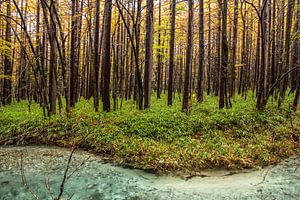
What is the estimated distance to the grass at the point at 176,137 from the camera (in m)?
5.61

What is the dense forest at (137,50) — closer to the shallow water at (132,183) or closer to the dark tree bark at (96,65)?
the dark tree bark at (96,65)

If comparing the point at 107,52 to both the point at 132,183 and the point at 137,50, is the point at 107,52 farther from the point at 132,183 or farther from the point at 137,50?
the point at 132,183

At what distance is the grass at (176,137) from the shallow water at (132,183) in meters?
0.46

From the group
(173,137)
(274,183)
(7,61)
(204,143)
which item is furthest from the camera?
(7,61)

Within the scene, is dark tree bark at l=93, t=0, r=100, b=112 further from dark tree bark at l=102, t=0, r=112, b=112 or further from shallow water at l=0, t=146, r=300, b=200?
shallow water at l=0, t=146, r=300, b=200

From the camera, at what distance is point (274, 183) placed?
14.9 feet

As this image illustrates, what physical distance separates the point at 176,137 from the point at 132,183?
269 cm

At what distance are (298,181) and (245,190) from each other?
130 centimetres

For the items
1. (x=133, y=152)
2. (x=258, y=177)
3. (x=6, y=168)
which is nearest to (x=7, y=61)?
(x=6, y=168)

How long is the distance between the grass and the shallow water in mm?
463

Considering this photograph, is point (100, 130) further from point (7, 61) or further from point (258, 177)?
point (7, 61)

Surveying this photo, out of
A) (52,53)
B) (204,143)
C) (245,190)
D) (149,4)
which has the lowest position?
(245,190)

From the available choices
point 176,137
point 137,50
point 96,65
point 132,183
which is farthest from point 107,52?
point 132,183

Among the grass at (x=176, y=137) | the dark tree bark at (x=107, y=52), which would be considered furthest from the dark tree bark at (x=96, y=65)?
the grass at (x=176, y=137)
